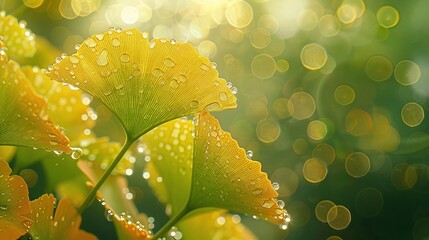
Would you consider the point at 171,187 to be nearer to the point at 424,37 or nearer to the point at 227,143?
the point at 227,143

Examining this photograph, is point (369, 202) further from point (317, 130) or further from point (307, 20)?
point (307, 20)

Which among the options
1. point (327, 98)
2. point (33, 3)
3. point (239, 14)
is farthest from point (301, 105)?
point (33, 3)

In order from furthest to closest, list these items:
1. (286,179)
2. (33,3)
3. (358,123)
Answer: (358,123) < (286,179) < (33,3)

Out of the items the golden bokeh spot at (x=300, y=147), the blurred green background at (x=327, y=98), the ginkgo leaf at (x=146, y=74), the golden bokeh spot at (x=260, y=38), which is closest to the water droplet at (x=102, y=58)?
the ginkgo leaf at (x=146, y=74)

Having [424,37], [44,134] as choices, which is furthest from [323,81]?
[44,134]

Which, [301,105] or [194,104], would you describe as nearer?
[194,104]

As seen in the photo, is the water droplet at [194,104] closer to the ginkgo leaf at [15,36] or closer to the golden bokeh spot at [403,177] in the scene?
the ginkgo leaf at [15,36]
